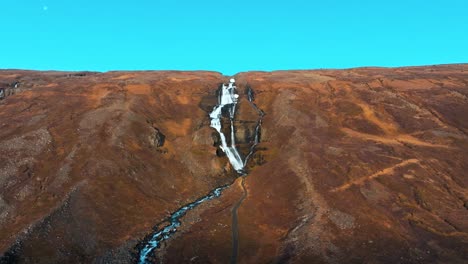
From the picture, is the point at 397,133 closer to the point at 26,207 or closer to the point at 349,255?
the point at 349,255

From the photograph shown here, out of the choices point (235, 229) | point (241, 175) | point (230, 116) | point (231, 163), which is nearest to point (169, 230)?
point (235, 229)

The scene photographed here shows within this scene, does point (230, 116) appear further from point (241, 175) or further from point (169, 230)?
point (169, 230)

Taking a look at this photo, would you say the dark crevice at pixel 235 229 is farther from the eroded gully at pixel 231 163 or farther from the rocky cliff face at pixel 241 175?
the rocky cliff face at pixel 241 175

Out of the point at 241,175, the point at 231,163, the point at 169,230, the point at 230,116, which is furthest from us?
the point at 230,116

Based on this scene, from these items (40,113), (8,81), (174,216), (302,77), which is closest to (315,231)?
(174,216)

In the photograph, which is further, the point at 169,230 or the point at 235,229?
the point at 169,230

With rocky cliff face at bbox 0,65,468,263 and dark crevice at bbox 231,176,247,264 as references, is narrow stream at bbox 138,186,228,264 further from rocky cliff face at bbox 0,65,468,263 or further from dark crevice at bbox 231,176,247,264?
dark crevice at bbox 231,176,247,264

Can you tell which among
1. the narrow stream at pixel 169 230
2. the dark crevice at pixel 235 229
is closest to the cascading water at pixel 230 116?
the dark crevice at pixel 235 229
